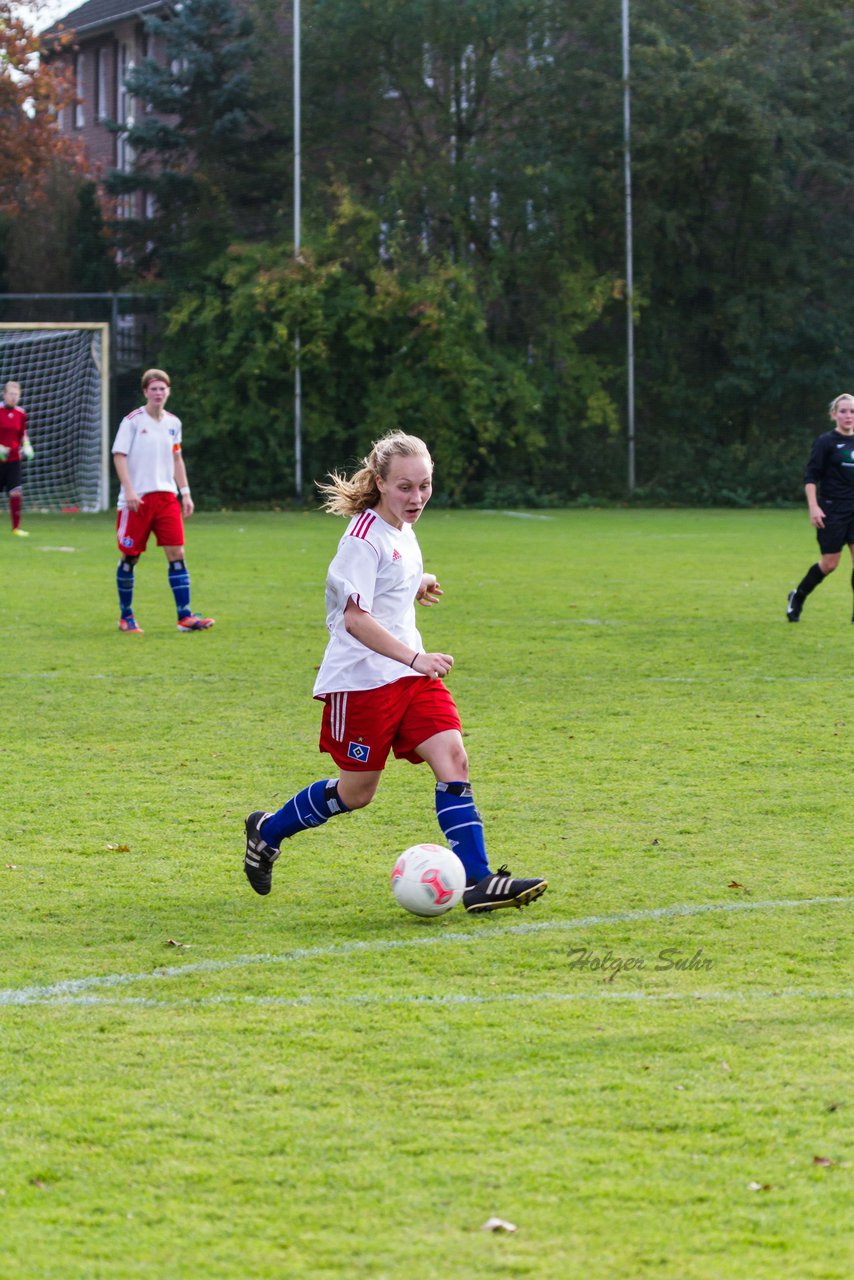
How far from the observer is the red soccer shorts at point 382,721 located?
5.60 metres

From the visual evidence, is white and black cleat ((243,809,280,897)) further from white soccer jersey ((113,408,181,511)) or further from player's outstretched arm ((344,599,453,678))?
white soccer jersey ((113,408,181,511))

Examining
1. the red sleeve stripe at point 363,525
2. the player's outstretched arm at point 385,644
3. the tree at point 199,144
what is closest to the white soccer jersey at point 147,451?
the red sleeve stripe at point 363,525

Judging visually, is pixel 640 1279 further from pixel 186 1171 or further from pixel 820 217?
pixel 820 217

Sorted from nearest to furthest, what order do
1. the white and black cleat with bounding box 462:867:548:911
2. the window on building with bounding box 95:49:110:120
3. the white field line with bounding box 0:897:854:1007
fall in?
the white field line with bounding box 0:897:854:1007 → the white and black cleat with bounding box 462:867:548:911 → the window on building with bounding box 95:49:110:120

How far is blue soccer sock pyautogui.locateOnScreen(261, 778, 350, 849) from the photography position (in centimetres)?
579

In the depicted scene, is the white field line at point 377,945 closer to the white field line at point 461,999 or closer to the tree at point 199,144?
the white field line at point 461,999

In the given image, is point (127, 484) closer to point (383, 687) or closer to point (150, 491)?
point (150, 491)

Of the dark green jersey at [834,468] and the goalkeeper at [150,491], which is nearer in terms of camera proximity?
the goalkeeper at [150,491]

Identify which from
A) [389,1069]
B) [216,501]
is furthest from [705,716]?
[216,501]

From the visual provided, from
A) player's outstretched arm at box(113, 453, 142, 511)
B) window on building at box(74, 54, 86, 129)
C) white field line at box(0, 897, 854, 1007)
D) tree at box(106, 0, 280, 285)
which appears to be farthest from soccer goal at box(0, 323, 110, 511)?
white field line at box(0, 897, 854, 1007)

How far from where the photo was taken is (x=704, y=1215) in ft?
10.6

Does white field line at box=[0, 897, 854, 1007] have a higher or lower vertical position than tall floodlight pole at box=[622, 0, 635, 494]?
lower

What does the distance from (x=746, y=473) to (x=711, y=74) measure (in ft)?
24.5

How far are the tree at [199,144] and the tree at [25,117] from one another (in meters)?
2.30
